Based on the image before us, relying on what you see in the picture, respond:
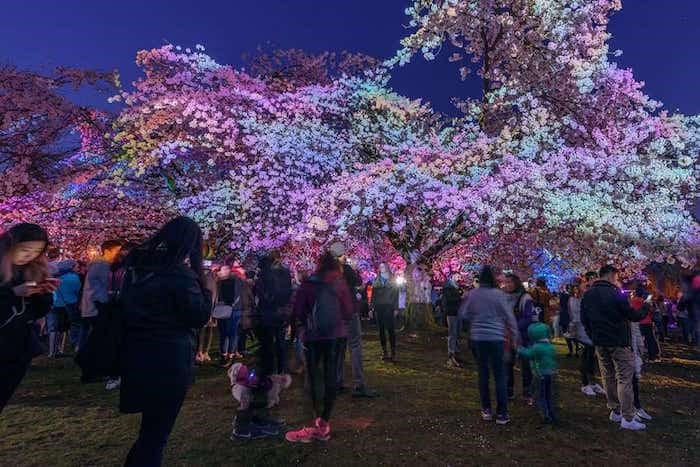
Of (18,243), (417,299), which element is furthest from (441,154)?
(18,243)

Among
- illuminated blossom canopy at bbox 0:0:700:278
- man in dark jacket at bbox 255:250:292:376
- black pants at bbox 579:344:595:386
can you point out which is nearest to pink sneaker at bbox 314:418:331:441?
man in dark jacket at bbox 255:250:292:376

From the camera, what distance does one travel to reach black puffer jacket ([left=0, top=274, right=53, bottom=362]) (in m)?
3.70

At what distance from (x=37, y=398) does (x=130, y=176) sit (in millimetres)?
12821

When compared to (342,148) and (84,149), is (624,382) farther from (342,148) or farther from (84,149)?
(84,149)

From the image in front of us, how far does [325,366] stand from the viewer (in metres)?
5.50

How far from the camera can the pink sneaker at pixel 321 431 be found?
5363 millimetres

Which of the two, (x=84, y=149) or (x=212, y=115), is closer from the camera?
(x=212, y=115)

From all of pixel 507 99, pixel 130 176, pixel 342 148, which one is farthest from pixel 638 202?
pixel 130 176

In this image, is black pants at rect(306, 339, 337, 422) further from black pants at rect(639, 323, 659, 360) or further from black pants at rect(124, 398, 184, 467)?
black pants at rect(639, 323, 659, 360)

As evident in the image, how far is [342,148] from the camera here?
15648 mm

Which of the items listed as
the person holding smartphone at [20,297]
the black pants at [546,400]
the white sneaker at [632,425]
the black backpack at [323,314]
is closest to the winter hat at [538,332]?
the black pants at [546,400]

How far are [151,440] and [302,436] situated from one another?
2.56m

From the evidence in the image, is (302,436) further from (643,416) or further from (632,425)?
(643,416)

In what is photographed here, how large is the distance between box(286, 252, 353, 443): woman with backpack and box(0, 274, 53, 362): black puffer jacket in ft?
8.36
